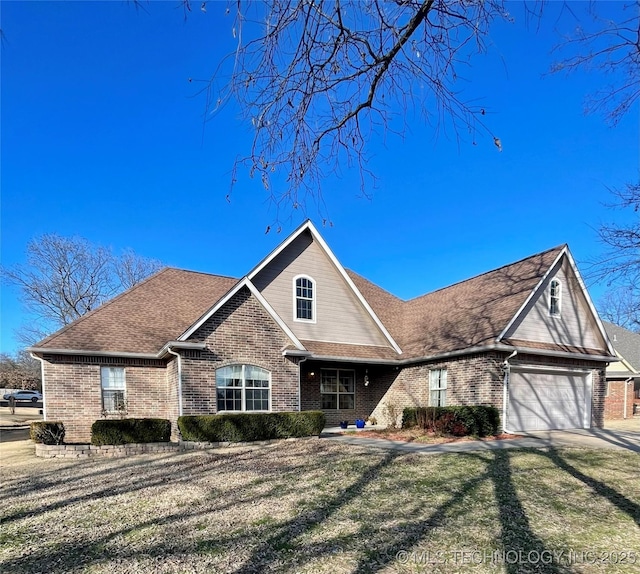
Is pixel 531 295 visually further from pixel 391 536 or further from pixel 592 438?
pixel 391 536

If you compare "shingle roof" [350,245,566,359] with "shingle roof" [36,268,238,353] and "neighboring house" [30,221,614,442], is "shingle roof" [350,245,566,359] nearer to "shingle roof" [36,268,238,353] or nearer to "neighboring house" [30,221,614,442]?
"neighboring house" [30,221,614,442]

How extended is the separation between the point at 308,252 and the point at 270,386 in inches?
227

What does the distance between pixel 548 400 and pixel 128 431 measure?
13368 millimetres

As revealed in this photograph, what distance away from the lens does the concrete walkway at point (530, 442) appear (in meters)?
11.3

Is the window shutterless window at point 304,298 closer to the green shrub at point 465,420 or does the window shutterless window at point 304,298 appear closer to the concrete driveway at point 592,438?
the green shrub at point 465,420

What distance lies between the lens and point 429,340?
16.8 m

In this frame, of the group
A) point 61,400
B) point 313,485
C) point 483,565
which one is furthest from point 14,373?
point 483,565

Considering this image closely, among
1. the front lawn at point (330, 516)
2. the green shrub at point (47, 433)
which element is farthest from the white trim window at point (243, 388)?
the green shrub at point (47, 433)

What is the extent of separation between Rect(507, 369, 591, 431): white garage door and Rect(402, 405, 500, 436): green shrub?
0.97 m

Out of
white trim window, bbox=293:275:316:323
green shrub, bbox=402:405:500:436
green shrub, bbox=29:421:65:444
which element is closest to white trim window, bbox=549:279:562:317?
green shrub, bbox=402:405:500:436

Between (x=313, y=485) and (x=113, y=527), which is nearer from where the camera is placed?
(x=113, y=527)

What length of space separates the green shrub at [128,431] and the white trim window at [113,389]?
2139 mm

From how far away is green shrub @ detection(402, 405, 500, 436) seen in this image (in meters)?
13.1

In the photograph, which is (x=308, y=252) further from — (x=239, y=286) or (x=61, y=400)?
(x=61, y=400)
